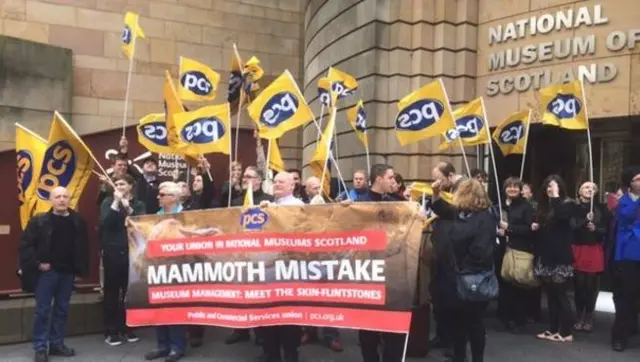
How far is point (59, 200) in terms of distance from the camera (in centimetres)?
622

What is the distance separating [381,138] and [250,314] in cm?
591

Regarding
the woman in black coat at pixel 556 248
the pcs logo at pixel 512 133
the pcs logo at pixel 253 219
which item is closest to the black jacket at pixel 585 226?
the woman in black coat at pixel 556 248

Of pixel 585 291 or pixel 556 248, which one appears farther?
pixel 585 291

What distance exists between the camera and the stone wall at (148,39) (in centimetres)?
1499

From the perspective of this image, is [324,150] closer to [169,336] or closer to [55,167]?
[169,336]

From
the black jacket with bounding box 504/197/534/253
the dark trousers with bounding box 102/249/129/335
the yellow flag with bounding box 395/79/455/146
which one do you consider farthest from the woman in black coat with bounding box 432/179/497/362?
the dark trousers with bounding box 102/249/129/335

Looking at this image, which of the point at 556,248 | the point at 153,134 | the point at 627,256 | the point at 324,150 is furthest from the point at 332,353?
the point at 153,134

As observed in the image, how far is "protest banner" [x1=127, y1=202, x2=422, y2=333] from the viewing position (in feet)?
17.1

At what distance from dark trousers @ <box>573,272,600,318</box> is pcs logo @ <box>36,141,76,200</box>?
5.78m

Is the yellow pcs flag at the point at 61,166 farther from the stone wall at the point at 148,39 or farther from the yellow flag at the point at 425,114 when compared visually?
the stone wall at the point at 148,39

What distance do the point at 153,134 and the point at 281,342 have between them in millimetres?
3393

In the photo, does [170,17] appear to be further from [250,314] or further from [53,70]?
[250,314]

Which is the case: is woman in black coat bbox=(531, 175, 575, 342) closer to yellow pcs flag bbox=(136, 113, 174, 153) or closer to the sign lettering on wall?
the sign lettering on wall

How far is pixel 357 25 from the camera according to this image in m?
11.5
